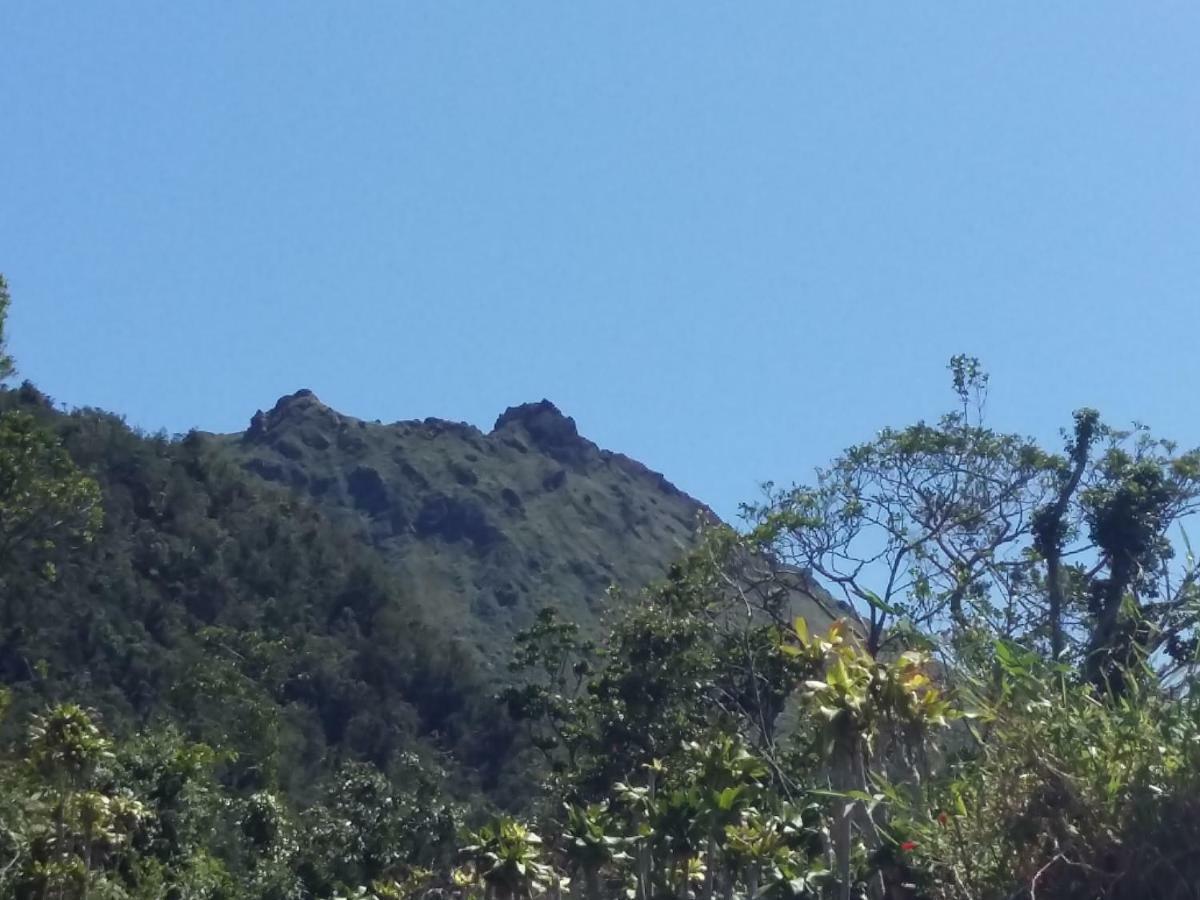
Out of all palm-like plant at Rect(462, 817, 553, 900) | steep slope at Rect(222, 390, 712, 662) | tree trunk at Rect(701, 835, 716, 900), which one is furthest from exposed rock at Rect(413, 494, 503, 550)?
tree trunk at Rect(701, 835, 716, 900)

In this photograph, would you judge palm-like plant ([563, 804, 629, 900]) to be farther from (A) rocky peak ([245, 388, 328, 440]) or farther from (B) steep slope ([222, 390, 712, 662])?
(A) rocky peak ([245, 388, 328, 440])

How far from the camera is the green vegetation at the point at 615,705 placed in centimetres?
812

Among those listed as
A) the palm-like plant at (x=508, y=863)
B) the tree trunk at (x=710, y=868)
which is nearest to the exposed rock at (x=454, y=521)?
the palm-like plant at (x=508, y=863)

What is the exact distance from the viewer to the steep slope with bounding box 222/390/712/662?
334ft

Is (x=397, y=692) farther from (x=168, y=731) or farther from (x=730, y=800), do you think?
(x=730, y=800)

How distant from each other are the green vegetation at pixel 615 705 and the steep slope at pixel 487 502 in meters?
12.0

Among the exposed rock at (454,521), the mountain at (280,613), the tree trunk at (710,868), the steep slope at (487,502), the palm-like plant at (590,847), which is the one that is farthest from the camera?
the exposed rock at (454,521)

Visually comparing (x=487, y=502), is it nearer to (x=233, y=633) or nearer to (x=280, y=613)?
(x=280, y=613)

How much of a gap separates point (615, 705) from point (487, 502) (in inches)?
3140

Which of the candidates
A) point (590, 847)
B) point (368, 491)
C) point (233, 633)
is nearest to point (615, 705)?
point (590, 847)

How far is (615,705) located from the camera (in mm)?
34562

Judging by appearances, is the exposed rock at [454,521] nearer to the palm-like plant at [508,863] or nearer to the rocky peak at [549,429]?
the rocky peak at [549,429]

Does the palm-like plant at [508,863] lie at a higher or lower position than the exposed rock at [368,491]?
lower

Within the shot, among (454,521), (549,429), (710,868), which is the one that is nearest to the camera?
(710,868)
